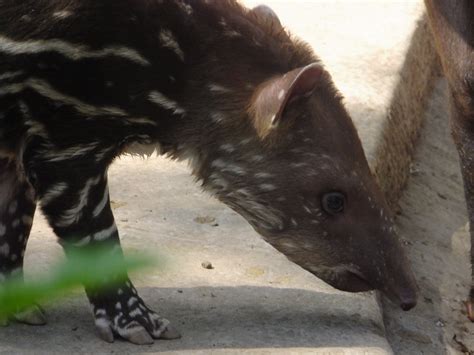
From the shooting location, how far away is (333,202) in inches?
129

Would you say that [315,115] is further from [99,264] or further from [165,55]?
[99,264]

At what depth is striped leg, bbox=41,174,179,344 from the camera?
3082 mm

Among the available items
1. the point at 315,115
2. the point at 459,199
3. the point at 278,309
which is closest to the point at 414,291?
the point at 278,309

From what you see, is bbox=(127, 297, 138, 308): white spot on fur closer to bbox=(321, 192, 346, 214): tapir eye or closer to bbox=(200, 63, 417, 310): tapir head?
bbox=(200, 63, 417, 310): tapir head

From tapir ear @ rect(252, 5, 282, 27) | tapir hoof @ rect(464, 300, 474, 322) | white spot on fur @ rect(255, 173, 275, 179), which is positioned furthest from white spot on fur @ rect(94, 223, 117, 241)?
tapir hoof @ rect(464, 300, 474, 322)

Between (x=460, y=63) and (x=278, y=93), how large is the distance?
1437 millimetres

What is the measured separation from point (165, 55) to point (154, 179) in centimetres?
153

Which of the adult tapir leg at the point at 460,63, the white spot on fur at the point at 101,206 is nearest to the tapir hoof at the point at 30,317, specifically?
the white spot on fur at the point at 101,206

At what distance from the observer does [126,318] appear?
3229mm

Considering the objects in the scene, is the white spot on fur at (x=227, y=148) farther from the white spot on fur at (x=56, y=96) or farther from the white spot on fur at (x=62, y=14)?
the white spot on fur at (x=62, y=14)

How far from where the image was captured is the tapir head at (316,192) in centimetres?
320

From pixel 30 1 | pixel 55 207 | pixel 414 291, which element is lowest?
pixel 414 291

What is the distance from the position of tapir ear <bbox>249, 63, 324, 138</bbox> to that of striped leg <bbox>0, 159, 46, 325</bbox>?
2.83 ft

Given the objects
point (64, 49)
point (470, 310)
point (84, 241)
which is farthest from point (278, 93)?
point (470, 310)
